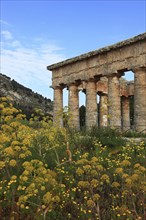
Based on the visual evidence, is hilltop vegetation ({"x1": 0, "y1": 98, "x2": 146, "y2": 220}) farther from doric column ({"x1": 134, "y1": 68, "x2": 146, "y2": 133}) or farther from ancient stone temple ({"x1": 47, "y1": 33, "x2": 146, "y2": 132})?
doric column ({"x1": 134, "y1": 68, "x2": 146, "y2": 133})

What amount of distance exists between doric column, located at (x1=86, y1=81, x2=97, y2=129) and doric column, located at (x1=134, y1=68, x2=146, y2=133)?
13.6 feet

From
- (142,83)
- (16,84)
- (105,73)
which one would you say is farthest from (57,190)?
(16,84)

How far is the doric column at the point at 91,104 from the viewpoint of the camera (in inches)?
989

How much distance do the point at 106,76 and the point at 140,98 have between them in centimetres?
364

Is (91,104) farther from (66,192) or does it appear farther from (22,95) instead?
(22,95)

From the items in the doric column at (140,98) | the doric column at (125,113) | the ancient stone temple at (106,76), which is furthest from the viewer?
the doric column at (125,113)

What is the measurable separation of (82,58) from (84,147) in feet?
51.4

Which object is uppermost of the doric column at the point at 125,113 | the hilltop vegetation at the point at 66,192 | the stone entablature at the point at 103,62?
the stone entablature at the point at 103,62

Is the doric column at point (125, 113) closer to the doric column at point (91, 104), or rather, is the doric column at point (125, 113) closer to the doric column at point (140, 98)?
the doric column at point (91, 104)

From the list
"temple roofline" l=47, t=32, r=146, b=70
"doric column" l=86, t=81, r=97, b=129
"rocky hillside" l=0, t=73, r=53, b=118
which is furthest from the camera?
"rocky hillside" l=0, t=73, r=53, b=118

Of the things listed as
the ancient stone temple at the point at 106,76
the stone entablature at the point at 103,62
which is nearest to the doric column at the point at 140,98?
the ancient stone temple at the point at 106,76

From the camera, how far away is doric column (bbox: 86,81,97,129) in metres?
25.1

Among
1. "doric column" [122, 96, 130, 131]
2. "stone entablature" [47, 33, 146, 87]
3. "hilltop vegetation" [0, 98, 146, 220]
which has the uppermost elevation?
"stone entablature" [47, 33, 146, 87]

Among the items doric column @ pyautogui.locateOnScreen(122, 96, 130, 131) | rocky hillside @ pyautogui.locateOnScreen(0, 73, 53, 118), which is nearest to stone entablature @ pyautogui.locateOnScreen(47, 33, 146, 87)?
doric column @ pyautogui.locateOnScreen(122, 96, 130, 131)
